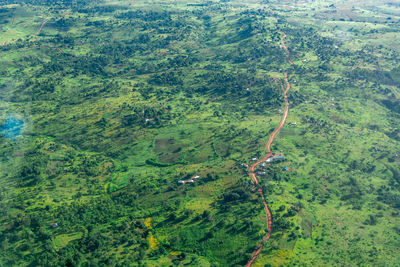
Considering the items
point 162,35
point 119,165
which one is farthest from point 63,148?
point 162,35

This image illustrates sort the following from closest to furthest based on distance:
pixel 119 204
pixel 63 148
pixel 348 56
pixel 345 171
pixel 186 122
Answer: pixel 119 204 < pixel 345 171 < pixel 63 148 < pixel 186 122 < pixel 348 56

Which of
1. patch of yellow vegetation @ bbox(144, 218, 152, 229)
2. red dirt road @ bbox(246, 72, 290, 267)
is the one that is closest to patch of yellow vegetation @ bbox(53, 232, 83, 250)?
patch of yellow vegetation @ bbox(144, 218, 152, 229)

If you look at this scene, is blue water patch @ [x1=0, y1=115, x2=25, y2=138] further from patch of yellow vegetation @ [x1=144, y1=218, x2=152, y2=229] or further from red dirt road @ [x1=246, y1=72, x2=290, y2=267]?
red dirt road @ [x1=246, y1=72, x2=290, y2=267]

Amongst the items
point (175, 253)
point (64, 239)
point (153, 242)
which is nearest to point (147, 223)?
point (153, 242)

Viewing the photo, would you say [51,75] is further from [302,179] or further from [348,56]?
[348,56]

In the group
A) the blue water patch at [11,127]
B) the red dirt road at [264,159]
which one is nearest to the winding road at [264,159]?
the red dirt road at [264,159]
